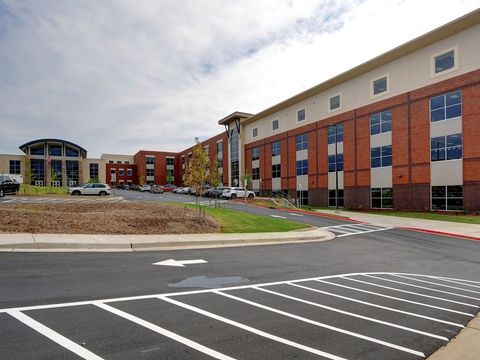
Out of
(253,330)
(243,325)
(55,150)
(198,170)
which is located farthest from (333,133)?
(55,150)

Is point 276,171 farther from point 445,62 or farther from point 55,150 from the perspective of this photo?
point 55,150

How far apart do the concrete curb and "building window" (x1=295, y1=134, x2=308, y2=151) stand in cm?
3250

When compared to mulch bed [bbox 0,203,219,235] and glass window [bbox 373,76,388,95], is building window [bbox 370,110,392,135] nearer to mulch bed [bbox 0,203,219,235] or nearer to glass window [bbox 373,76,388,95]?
glass window [bbox 373,76,388,95]

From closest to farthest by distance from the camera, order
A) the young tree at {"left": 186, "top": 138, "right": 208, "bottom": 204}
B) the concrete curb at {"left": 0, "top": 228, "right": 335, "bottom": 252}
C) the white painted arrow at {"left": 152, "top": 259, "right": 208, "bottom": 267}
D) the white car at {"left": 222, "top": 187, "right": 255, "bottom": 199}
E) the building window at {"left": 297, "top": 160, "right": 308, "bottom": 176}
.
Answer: the white painted arrow at {"left": 152, "top": 259, "right": 208, "bottom": 267} < the concrete curb at {"left": 0, "top": 228, "right": 335, "bottom": 252} < the young tree at {"left": 186, "top": 138, "right": 208, "bottom": 204} < the building window at {"left": 297, "top": 160, "right": 308, "bottom": 176} < the white car at {"left": 222, "top": 187, "right": 255, "bottom": 199}

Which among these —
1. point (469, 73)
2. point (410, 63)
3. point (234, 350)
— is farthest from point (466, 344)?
point (410, 63)

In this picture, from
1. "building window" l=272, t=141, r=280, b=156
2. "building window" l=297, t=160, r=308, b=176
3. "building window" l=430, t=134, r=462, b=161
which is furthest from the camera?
"building window" l=272, t=141, r=280, b=156

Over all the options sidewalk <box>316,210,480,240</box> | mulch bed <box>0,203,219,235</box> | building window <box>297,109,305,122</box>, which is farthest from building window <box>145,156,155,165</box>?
mulch bed <box>0,203,219,235</box>

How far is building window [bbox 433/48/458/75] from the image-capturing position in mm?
29125

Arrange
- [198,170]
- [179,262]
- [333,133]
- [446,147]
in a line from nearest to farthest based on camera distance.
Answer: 1. [179,262]
2. [198,170]
3. [446,147]
4. [333,133]

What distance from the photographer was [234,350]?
4.11 meters

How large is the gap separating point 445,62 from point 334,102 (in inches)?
540

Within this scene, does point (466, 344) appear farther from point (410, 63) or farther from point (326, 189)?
point (326, 189)

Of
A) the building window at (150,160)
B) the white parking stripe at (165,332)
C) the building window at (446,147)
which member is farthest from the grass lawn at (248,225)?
the building window at (150,160)

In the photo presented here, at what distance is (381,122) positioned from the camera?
35.5 m
